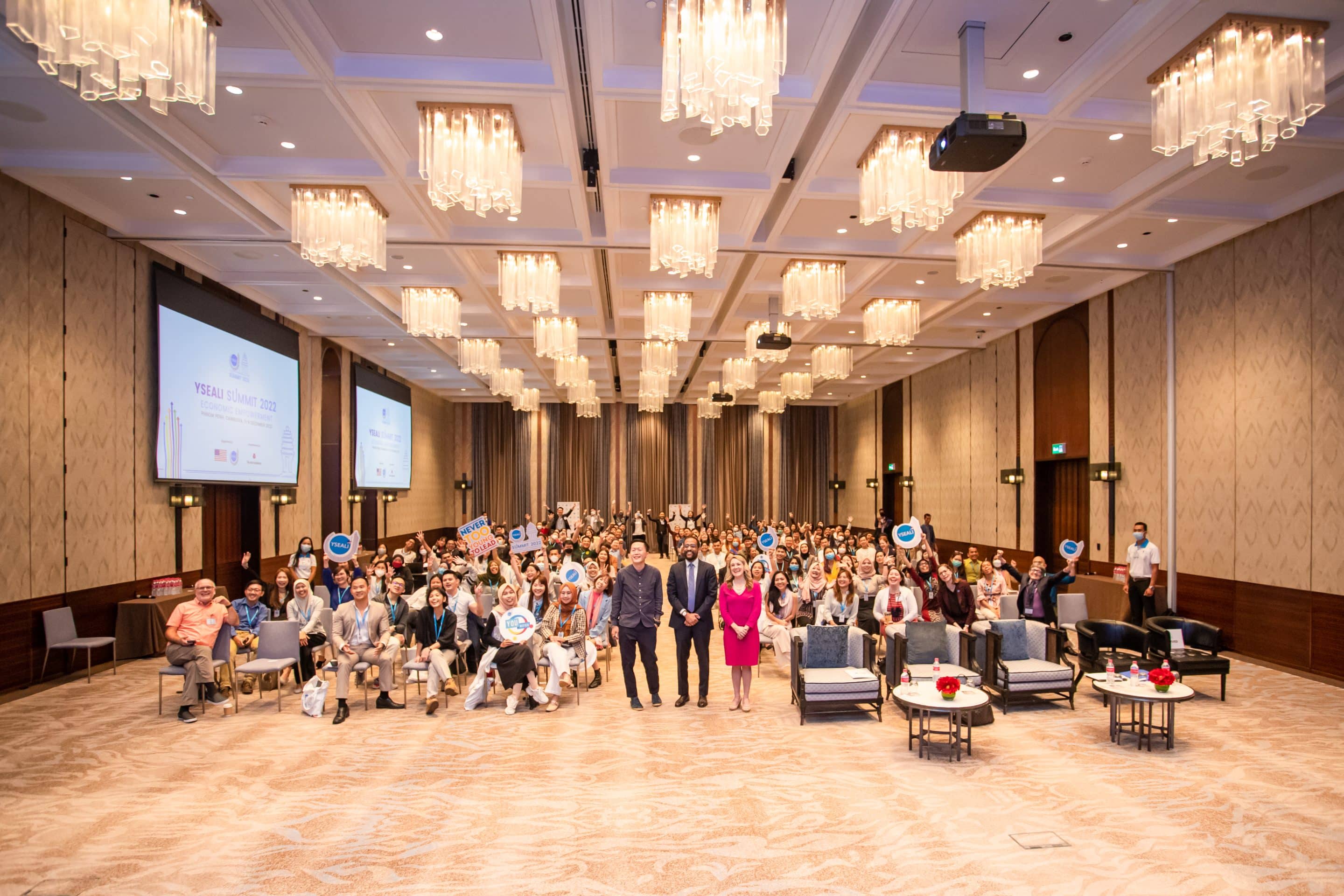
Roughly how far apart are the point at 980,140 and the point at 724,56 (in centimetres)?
201

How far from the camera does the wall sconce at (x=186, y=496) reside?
35.3ft

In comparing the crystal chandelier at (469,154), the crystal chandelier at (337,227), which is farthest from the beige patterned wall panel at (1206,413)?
the crystal chandelier at (337,227)

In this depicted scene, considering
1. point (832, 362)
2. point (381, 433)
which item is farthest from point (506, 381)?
point (832, 362)

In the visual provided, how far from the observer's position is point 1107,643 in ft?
28.0

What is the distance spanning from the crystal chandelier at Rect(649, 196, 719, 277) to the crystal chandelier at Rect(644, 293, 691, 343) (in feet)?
9.03

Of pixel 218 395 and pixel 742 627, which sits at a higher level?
pixel 218 395

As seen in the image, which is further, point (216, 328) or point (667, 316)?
point (216, 328)

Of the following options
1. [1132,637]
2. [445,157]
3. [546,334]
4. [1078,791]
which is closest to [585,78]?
[445,157]

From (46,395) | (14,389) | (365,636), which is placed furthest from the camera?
(46,395)

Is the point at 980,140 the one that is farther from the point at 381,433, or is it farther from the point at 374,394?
the point at 381,433

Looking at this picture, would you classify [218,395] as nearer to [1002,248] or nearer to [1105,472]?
[1002,248]

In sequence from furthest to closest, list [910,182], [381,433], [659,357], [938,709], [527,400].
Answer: [527,400] < [381,433] < [659,357] < [910,182] < [938,709]

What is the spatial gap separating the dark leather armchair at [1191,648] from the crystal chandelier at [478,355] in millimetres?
10391

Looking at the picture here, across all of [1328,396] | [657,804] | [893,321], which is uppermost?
[893,321]
